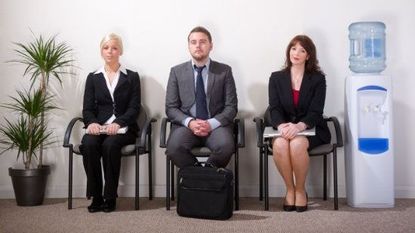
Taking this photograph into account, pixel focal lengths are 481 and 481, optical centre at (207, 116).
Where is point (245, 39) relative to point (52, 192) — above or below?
above

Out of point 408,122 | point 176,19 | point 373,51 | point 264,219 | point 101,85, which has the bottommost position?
point 264,219

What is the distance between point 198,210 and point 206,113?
858mm

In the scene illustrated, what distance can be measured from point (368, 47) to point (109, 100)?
2215 millimetres

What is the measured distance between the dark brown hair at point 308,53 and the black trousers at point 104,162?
4.92 ft

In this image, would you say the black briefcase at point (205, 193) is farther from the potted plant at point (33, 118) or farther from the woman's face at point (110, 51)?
the potted plant at point (33, 118)

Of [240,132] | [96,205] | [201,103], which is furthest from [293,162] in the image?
[96,205]

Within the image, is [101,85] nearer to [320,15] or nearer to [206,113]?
[206,113]

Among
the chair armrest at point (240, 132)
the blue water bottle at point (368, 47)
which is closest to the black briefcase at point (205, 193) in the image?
the chair armrest at point (240, 132)

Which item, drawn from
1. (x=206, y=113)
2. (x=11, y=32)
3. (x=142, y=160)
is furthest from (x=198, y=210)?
(x=11, y=32)

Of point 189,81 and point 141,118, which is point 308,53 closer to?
point 189,81

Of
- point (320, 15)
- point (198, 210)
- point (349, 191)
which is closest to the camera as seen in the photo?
point (198, 210)

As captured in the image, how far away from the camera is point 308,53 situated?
152 inches

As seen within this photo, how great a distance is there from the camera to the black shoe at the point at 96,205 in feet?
11.9

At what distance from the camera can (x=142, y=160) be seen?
4.32m
